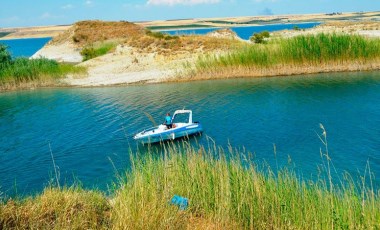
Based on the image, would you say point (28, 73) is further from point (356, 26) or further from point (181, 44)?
point (356, 26)

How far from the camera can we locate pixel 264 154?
1792 centimetres

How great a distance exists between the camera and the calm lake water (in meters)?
17.4

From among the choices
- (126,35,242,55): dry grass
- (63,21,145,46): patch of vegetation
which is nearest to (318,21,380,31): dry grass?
(126,35,242,55): dry grass

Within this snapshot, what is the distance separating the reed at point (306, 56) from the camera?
36.5 m

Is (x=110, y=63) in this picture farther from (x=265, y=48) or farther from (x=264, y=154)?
(x=264, y=154)

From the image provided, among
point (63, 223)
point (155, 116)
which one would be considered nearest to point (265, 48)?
point (155, 116)

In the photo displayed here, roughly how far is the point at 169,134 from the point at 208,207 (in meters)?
11.8

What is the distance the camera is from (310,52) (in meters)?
37.3

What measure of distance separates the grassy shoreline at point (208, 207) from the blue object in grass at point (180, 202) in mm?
162

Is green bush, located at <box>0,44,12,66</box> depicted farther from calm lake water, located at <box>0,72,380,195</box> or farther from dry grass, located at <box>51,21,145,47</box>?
dry grass, located at <box>51,21,145,47</box>

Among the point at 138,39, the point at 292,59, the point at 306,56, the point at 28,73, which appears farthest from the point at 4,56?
the point at 306,56

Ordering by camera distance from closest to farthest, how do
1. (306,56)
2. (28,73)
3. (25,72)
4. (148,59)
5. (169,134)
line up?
(169,134) → (306,56) → (25,72) → (28,73) → (148,59)

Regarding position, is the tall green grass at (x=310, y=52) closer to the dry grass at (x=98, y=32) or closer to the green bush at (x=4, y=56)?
the green bush at (x=4, y=56)

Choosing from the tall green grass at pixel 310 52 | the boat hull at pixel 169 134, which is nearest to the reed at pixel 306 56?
the tall green grass at pixel 310 52
